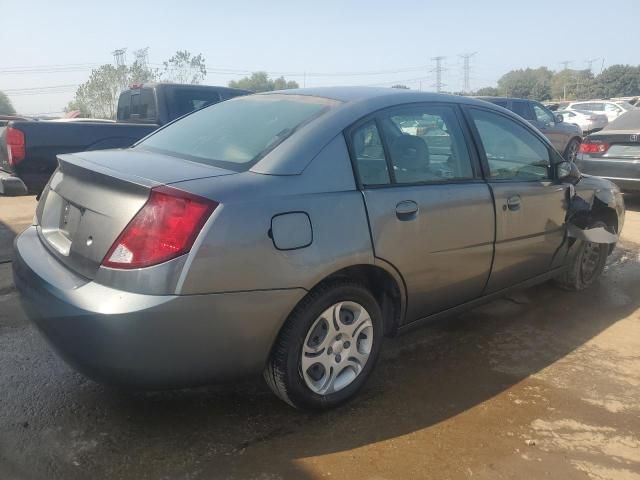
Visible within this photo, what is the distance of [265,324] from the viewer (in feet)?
7.52

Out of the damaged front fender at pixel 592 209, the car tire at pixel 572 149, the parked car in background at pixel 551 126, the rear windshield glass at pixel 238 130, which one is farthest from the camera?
the car tire at pixel 572 149

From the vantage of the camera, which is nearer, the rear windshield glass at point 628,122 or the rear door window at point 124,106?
the rear windshield glass at point 628,122

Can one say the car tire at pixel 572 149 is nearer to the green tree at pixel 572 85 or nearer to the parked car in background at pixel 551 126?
the parked car in background at pixel 551 126

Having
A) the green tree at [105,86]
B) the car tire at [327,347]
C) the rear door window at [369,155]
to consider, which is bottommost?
the car tire at [327,347]

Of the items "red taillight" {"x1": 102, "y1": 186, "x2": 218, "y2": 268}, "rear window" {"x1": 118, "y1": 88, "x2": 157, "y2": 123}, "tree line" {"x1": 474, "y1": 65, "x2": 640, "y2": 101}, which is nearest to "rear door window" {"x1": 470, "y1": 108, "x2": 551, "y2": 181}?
"red taillight" {"x1": 102, "y1": 186, "x2": 218, "y2": 268}

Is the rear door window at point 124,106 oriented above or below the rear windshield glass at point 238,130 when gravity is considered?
above

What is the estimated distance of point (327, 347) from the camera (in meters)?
2.61

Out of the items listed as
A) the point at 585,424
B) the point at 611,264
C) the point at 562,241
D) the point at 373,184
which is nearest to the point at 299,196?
the point at 373,184

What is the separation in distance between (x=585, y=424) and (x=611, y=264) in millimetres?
3320

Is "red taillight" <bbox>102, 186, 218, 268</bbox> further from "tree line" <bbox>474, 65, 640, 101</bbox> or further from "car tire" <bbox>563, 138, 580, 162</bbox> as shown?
"tree line" <bbox>474, 65, 640, 101</bbox>

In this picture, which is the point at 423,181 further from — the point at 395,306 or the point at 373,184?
the point at 395,306

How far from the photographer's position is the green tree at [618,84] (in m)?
81.7

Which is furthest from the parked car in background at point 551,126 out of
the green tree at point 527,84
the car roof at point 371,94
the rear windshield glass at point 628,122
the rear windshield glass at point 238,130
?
the green tree at point 527,84

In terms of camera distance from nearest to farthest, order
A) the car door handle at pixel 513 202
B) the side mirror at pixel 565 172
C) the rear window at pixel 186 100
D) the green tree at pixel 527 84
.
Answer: the car door handle at pixel 513 202 < the side mirror at pixel 565 172 < the rear window at pixel 186 100 < the green tree at pixel 527 84
